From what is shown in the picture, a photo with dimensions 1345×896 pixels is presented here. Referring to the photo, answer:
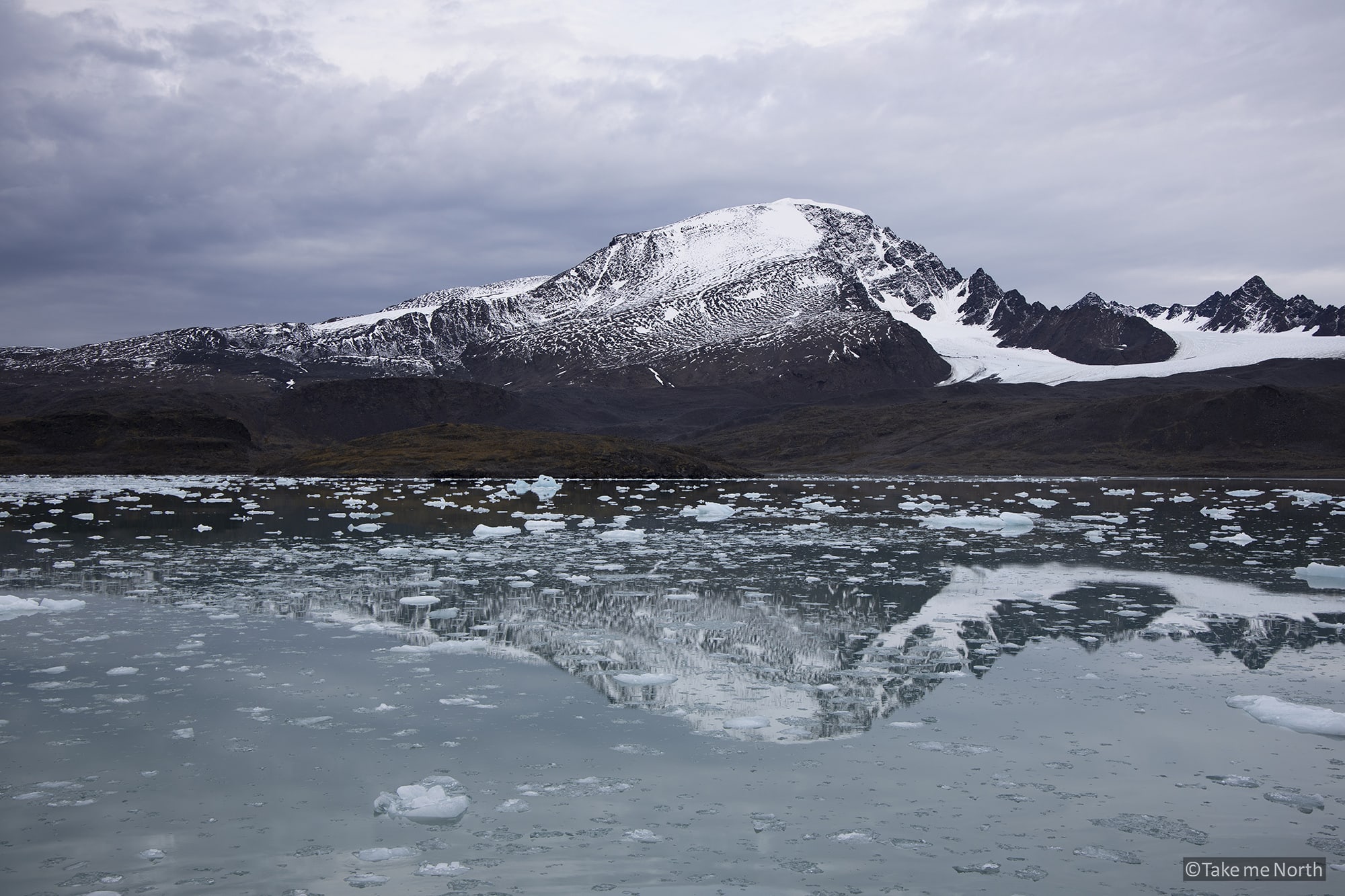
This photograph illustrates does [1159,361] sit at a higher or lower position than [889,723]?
higher

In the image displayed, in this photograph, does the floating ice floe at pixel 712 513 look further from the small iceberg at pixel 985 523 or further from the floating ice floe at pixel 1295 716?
the floating ice floe at pixel 1295 716

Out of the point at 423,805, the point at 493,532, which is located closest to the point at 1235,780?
the point at 423,805

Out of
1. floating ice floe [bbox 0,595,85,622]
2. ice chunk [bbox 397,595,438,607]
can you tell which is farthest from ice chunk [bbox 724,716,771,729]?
floating ice floe [bbox 0,595,85,622]

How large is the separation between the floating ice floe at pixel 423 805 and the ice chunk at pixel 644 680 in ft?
9.59

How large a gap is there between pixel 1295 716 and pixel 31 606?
1328cm

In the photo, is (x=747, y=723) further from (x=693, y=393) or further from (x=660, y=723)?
(x=693, y=393)

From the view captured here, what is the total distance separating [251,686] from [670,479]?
1835 inches

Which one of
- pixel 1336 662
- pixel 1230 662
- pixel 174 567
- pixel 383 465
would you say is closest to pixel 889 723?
pixel 1230 662

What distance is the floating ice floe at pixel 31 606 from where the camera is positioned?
37.5 feet

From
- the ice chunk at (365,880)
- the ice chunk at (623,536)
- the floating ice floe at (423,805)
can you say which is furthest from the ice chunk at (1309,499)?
the ice chunk at (365,880)

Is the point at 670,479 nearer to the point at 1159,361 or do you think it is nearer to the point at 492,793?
the point at 492,793

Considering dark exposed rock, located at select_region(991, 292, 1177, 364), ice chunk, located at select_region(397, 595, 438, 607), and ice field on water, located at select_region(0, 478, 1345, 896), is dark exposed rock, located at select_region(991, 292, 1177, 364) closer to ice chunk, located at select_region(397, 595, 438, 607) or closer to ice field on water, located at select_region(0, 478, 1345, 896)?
ice field on water, located at select_region(0, 478, 1345, 896)

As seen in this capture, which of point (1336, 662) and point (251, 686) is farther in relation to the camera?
point (1336, 662)

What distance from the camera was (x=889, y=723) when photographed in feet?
24.5
